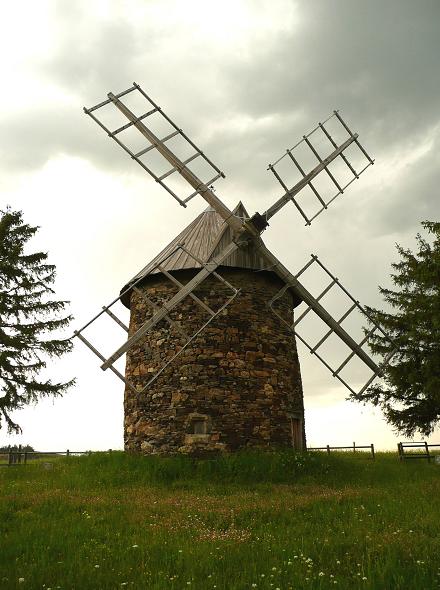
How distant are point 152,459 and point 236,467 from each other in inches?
92.9

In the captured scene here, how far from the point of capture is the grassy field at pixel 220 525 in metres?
6.45

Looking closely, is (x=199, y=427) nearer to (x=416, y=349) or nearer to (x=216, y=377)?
(x=216, y=377)

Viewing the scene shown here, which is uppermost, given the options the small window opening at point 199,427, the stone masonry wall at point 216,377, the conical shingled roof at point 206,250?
the conical shingled roof at point 206,250

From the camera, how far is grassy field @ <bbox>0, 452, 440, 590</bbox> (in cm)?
645

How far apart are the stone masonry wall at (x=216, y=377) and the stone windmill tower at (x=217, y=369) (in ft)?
0.09

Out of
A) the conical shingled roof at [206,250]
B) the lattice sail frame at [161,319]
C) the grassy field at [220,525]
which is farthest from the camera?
the conical shingled roof at [206,250]

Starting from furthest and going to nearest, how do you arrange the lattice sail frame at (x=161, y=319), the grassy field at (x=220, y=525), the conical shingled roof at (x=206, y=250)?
the conical shingled roof at (x=206, y=250) < the lattice sail frame at (x=161, y=319) < the grassy field at (x=220, y=525)

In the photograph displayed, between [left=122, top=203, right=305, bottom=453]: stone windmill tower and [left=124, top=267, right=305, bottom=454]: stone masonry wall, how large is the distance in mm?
28

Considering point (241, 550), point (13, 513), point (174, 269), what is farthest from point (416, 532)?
point (174, 269)

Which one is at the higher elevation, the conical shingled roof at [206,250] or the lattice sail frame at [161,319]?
the conical shingled roof at [206,250]

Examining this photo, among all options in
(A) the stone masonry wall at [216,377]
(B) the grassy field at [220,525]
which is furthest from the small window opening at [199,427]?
(B) the grassy field at [220,525]

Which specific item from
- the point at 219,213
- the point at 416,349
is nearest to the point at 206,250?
the point at 219,213

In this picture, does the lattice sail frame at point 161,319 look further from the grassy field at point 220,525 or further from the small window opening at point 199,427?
the grassy field at point 220,525

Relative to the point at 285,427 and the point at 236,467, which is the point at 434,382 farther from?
the point at 236,467
